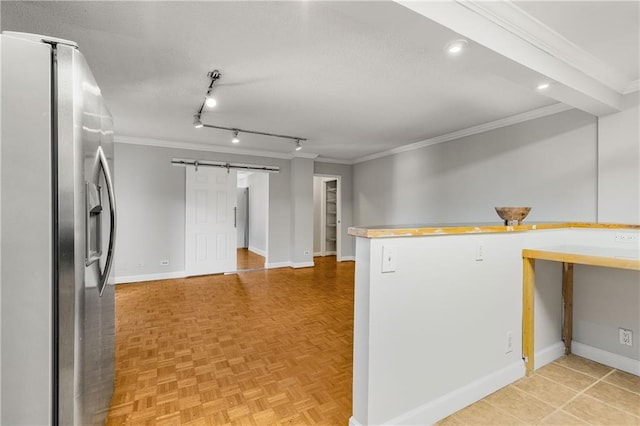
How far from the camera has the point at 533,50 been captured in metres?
1.92

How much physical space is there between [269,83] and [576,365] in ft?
11.6

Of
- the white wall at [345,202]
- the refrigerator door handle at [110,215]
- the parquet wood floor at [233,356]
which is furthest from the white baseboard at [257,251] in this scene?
the refrigerator door handle at [110,215]

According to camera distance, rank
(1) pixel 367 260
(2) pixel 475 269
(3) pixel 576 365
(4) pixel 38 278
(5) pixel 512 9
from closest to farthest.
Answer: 1. (4) pixel 38 278
2. (1) pixel 367 260
3. (5) pixel 512 9
4. (2) pixel 475 269
5. (3) pixel 576 365

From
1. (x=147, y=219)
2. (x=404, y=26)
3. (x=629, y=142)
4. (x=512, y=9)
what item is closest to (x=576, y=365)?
(x=629, y=142)

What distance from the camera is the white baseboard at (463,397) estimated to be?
61.4 inches

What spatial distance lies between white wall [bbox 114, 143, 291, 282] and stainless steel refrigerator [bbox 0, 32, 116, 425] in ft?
13.7

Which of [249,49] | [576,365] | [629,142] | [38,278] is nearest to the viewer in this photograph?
Answer: [38,278]

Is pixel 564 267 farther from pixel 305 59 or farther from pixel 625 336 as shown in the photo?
pixel 305 59

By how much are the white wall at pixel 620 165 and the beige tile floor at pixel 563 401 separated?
135 cm

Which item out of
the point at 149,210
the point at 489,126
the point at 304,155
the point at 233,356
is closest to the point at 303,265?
the point at 304,155

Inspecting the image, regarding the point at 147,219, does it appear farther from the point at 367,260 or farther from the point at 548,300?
the point at 548,300

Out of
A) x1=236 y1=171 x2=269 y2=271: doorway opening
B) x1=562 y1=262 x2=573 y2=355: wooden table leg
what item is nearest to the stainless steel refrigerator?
x1=562 y1=262 x2=573 y2=355: wooden table leg

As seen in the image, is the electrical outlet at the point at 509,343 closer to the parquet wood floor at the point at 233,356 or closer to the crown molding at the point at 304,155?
the parquet wood floor at the point at 233,356

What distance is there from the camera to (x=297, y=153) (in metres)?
5.89
